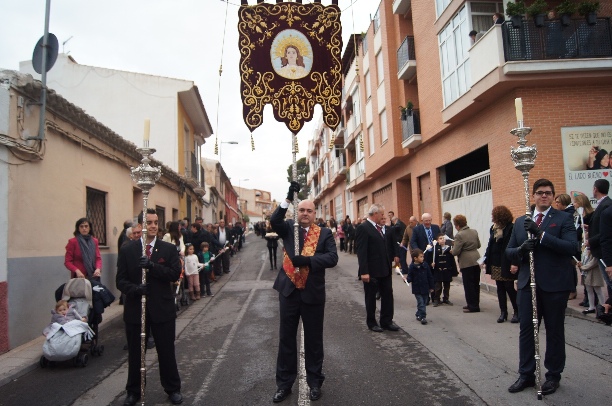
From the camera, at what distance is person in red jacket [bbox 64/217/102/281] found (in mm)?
7477

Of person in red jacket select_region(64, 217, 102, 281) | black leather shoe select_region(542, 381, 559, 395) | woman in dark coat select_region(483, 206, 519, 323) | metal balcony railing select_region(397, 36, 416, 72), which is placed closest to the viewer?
black leather shoe select_region(542, 381, 559, 395)

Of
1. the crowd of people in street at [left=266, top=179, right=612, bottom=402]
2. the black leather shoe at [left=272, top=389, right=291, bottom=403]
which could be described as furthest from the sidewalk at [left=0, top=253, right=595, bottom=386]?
the black leather shoe at [left=272, top=389, right=291, bottom=403]

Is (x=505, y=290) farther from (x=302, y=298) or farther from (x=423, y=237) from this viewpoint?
(x=302, y=298)

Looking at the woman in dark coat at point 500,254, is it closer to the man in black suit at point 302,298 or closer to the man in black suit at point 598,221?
the man in black suit at point 598,221

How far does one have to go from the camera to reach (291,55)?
6418 mm

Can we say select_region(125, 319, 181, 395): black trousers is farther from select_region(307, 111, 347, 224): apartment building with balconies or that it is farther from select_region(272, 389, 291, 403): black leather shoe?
select_region(307, 111, 347, 224): apartment building with balconies

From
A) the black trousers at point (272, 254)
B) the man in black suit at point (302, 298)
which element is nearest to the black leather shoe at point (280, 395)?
the man in black suit at point (302, 298)

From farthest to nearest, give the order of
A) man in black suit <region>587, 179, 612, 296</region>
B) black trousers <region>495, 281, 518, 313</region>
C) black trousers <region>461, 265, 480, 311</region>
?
1. black trousers <region>461, 265, 480, 311</region>
2. black trousers <region>495, 281, 518, 313</region>
3. man in black suit <region>587, 179, 612, 296</region>

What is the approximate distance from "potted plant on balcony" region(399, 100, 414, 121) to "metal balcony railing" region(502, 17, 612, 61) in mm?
6870

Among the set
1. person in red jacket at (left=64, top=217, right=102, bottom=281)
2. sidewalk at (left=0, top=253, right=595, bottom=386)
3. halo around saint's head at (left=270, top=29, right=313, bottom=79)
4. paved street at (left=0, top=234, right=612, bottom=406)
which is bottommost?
paved street at (left=0, top=234, right=612, bottom=406)

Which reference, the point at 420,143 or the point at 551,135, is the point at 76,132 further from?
→ the point at 420,143

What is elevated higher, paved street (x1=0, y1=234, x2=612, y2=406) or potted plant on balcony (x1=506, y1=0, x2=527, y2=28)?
potted plant on balcony (x1=506, y1=0, x2=527, y2=28)

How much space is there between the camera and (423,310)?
8234 mm

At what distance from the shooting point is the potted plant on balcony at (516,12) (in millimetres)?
11352
